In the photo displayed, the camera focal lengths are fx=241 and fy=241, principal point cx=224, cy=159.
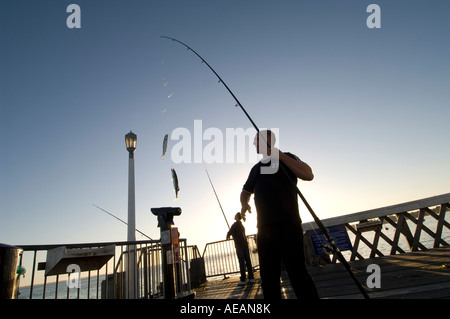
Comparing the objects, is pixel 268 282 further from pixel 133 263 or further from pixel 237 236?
pixel 237 236

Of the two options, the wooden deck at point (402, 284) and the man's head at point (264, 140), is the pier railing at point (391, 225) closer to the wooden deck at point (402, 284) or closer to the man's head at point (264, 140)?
the wooden deck at point (402, 284)

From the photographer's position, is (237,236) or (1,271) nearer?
(1,271)

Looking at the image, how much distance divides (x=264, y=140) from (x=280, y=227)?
0.94m

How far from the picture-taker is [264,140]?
263 centimetres

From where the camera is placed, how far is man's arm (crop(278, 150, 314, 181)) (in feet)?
7.54

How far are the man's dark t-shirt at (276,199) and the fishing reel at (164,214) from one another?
2.86 meters

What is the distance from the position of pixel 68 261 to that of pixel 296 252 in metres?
2.59

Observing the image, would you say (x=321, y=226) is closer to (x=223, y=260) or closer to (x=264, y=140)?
(x=264, y=140)

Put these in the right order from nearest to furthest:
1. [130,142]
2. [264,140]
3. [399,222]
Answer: [264,140], [399,222], [130,142]

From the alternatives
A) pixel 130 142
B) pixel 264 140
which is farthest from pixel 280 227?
pixel 130 142

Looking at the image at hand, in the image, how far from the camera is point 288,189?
7.85ft
